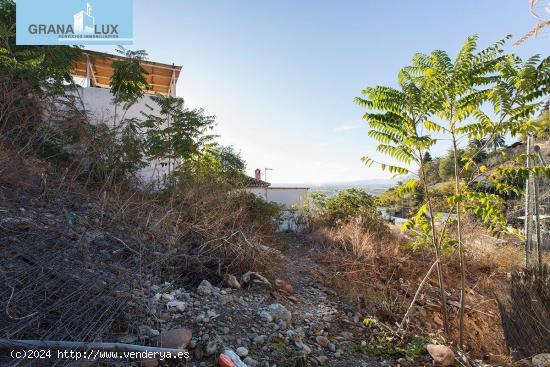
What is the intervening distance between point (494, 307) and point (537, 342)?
6.29ft

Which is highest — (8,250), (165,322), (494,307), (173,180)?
(173,180)

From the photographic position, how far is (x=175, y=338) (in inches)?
97.3

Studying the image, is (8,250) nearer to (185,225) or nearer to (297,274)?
(185,225)

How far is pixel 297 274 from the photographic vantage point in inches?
225

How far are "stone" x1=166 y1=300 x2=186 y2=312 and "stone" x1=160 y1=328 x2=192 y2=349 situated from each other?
0.45m

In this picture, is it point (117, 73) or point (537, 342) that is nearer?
point (537, 342)

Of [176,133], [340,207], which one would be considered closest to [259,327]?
[176,133]

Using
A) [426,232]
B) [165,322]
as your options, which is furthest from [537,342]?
[165,322]

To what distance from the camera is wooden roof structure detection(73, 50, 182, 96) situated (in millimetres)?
10422

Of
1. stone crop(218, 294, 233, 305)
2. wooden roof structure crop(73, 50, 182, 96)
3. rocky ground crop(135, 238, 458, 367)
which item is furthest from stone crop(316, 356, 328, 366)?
wooden roof structure crop(73, 50, 182, 96)

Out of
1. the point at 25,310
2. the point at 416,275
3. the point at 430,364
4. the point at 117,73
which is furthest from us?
the point at 117,73

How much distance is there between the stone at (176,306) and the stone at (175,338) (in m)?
0.45

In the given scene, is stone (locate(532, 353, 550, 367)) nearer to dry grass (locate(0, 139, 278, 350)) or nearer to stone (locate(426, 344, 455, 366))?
stone (locate(426, 344, 455, 366))

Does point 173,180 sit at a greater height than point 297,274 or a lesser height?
greater
